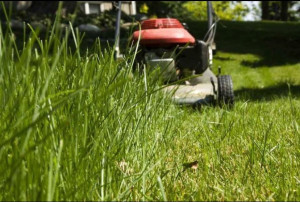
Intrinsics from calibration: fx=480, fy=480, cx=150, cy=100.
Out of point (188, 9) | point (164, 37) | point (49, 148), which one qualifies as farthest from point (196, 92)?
point (188, 9)

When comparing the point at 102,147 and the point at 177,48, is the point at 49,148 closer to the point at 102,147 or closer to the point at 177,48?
the point at 102,147

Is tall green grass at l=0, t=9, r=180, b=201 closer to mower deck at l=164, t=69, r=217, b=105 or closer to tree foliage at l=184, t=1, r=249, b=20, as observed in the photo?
mower deck at l=164, t=69, r=217, b=105

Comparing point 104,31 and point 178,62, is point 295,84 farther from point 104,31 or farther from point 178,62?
point 104,31

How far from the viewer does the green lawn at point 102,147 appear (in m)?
1.06

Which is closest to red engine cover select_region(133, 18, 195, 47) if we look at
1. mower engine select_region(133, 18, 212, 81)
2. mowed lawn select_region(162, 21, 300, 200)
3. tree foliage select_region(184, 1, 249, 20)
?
mower engine select_region(133, 18, 212, 81)

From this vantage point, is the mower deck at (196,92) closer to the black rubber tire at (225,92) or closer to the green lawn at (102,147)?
the black rubber tire at (225,92)

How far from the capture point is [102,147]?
1493mm

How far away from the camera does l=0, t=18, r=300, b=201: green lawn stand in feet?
3.47

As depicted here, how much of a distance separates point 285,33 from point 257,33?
2.82ft

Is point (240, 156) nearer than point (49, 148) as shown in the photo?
No

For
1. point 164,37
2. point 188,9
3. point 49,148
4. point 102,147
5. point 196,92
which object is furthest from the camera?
point 188,9

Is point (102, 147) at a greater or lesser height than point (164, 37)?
greater

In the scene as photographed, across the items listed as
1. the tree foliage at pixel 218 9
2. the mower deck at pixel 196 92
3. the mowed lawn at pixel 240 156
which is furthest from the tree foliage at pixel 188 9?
the mowed lawn at pixel 240 156

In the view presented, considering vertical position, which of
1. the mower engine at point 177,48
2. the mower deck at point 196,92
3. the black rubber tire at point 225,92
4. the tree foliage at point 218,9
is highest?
the mower engine at point 177,48
